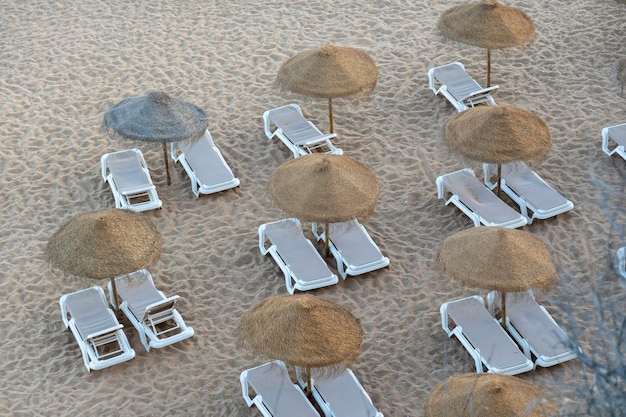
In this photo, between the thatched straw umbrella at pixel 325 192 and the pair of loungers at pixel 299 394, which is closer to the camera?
the pair of loungers at pixel 299 394

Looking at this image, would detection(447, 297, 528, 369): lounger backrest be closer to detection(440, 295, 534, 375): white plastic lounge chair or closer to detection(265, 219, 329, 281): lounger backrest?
detection(440, 295, 534, 375): white plastic lounge chair

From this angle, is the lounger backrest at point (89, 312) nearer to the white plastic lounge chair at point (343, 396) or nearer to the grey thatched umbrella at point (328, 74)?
the white plastic lounge chair at point (343, 396)

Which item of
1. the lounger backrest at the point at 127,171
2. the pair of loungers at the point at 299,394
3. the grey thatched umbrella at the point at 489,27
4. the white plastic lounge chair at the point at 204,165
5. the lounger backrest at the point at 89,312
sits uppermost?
the grey thatched umbrella at the point at 489,27

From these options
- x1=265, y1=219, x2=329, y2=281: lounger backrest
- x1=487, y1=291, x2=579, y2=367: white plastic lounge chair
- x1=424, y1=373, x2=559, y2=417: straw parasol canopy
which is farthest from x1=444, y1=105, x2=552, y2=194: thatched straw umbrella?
x1=424, y1=373, x2=559, y2=417: straw parasol canopy

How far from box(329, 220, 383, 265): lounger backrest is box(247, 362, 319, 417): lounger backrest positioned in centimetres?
193

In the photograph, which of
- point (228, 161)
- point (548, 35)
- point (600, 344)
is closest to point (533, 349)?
point (600, 344)

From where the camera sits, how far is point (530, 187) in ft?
45.3

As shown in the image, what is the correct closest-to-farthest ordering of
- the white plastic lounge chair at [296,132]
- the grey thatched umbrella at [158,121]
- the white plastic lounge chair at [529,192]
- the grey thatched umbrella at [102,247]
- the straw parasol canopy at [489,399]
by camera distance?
the straw parasol canopy at [489,399] < the grey thatched umbrella at [102,247] < the white plastic lounge chair at [529,192] < the grey thatched umbrella at [158,121] < the white plastic lounge chair at [296,132]

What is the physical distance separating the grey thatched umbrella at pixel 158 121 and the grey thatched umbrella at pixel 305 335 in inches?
146

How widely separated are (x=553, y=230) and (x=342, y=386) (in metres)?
3.75

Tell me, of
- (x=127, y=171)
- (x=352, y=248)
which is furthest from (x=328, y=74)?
(x=127, y=171)

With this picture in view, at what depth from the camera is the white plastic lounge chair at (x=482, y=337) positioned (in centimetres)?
1142

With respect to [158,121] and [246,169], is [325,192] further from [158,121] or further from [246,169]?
[158,121]

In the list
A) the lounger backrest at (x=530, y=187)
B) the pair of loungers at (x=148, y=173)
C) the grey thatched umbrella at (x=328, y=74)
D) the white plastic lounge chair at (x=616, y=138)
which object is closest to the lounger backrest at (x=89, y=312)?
the pair of loungers at (x=148, y=173)
